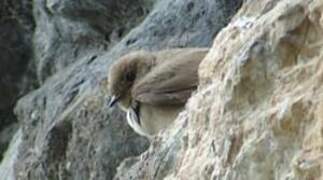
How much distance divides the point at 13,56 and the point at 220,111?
16.1ft

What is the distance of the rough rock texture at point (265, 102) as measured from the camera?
209cm

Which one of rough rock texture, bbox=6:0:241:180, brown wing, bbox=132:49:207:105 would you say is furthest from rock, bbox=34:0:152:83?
brown wing, bbox=132:49:207:105

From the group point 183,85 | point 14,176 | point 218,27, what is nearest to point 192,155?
point 183,85

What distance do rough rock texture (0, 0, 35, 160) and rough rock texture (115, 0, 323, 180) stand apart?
457cm

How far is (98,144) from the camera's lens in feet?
16.3

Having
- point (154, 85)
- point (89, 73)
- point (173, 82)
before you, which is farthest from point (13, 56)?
point (173, 82)

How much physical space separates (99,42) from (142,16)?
0.38 meters

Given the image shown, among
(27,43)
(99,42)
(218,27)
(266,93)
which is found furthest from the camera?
(27,43)

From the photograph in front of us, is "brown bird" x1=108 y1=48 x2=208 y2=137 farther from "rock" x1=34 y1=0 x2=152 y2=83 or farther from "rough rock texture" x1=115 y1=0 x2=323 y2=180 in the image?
"rock" x1=34 y1=0 x2=152 y2=83

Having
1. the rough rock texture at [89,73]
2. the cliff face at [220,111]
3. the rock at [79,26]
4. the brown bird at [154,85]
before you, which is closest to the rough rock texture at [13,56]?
the rock at [79,26]

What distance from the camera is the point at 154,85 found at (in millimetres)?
3941

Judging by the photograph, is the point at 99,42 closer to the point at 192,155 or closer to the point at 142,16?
the point at 142,16

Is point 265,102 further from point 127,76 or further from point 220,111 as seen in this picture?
point 127,76

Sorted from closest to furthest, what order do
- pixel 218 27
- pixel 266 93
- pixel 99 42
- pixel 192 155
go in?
pixel 266 93 < pixel 192 155 < pixel 218 27 < pixel 99 42
